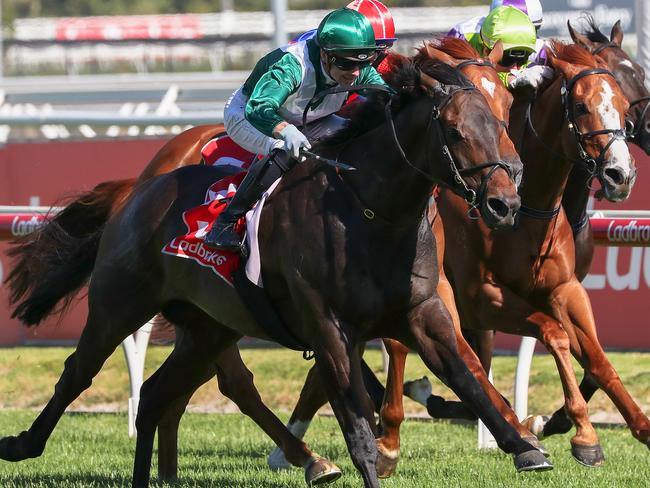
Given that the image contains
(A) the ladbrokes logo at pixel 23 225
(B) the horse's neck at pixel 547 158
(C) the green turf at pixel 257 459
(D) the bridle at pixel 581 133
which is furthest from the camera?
(A) the ladbrokes logo at pixel 23 225

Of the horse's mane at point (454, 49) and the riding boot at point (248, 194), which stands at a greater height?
the horse's mane at point (454, 49)

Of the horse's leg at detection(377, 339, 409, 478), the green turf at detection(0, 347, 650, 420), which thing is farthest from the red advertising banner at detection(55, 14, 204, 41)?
the horse's leg at detection(377, 339, 409, 478)

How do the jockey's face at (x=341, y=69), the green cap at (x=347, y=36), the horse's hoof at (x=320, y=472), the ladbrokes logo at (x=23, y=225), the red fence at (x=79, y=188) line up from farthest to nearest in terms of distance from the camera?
the red fence at (x=79, y=188) < the ladbrokes logo at (x=23, y=225) < the horse's hoof at (x=320, y=472) < the jockey's face at (x=341, y=69) < the green cap at (x=347, y=36)

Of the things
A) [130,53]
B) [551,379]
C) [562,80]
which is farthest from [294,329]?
[130,53]

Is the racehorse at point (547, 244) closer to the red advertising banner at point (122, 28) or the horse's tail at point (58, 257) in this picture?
the horse's tail at point (58, 257)

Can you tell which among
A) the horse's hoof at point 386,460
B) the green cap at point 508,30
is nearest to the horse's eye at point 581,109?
the green cap at point 508,30

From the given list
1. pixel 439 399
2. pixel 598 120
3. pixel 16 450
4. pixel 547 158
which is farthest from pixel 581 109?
pixel 16 450

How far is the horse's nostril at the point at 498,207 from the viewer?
4191mm

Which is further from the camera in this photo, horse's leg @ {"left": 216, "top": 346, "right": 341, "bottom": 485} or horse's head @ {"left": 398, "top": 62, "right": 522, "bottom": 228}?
horse's leg @ {"left": 216, "top": 346, "right": 341, "bottom": 485}

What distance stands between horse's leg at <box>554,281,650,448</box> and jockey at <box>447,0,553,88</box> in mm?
917

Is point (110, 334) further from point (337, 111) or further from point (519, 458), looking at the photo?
point (519, 458)

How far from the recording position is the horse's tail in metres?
5.96

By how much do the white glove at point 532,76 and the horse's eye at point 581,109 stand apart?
292mm

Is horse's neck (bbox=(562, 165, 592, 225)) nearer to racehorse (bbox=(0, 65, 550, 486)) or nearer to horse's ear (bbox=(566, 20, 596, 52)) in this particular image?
horse's ear (bbox=(566, 20, 596, 52))
